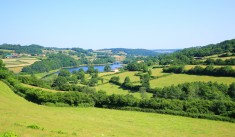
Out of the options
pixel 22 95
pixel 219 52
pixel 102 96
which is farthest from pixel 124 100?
pixel 219 52

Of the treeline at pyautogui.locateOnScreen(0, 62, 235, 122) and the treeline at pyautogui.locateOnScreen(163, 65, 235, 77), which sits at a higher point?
the treeline at pyautogui.locateOnScreen(163, 65, 235, 77)

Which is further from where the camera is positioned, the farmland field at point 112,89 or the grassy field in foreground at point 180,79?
the farmland field at point 112,89

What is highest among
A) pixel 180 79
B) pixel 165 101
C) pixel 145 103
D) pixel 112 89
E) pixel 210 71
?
pixel 210 71

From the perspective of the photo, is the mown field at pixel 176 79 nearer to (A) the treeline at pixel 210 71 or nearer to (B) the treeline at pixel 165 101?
(A) the treeline at pixel 210 71

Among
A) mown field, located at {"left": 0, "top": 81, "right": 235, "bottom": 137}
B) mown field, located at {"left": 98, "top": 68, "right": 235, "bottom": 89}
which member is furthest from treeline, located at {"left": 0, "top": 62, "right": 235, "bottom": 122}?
mown field, located at {"left": 98, "top": 68, "right": 235, "bottom": 89}

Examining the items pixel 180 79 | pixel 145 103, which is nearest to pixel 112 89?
pixel 180 79

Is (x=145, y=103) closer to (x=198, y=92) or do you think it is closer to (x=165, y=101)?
(x=165, y=101)

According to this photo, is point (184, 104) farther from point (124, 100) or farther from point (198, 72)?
point (198, 72)

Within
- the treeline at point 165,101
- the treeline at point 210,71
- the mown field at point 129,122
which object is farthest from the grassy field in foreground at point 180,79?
the mown field at point 129,122

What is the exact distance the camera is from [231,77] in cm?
9719

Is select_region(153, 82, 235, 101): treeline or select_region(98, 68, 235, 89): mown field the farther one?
select_region(98, 68, 235, 89): mown field

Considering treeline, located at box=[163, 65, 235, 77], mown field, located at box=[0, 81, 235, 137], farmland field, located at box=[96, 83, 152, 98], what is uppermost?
treeline, located at box=[163, 65, 235, 77]

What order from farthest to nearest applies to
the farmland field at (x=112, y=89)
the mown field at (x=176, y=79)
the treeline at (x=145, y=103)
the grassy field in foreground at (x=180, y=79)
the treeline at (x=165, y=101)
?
the mown field at (x=176, y=79) → the farmland field at (x=112, y=89) → the grassy field in foreground at (x=180, y=79) → the treeline at (x=165, y=101) → the treeline at (x=145, y=103)

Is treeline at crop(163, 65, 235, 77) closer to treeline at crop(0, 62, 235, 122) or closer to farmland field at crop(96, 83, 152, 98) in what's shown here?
treeline at crop(0, 62, 235, 122)
